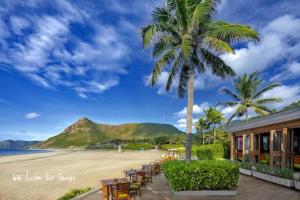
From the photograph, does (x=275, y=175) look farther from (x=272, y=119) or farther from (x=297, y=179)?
(x=272, y=119)

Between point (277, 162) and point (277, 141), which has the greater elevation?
point (277, 141)

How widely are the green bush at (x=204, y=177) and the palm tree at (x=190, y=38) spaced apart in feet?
4.83

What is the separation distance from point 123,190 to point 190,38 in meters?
6.71

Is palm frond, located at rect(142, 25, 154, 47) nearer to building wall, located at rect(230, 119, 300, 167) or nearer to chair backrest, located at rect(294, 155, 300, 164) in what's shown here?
building wall, located at rect(230, 119, 300, 167)

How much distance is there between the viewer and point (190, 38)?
43.8ft

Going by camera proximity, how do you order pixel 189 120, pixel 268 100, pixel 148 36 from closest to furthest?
pixel 189 120 < pixel 148 36 < pixel 268 100

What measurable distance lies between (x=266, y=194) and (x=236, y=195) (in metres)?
1.11

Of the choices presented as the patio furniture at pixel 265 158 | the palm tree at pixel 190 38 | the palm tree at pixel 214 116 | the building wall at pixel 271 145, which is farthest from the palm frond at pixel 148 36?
the palm tree at pixel 214 116

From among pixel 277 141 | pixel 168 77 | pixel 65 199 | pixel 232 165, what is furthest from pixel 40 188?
pixel 277 141

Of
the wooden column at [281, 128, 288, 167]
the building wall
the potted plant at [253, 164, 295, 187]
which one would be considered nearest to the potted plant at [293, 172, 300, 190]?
the potted plant at [253, 164, 295, 187]

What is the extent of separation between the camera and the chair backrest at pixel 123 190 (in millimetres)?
9745

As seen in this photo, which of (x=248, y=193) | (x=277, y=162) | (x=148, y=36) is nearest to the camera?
(x=248, y=193)

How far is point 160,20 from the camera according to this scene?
14711 mm

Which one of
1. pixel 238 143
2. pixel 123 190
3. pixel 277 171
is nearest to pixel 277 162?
pixel 277 171
